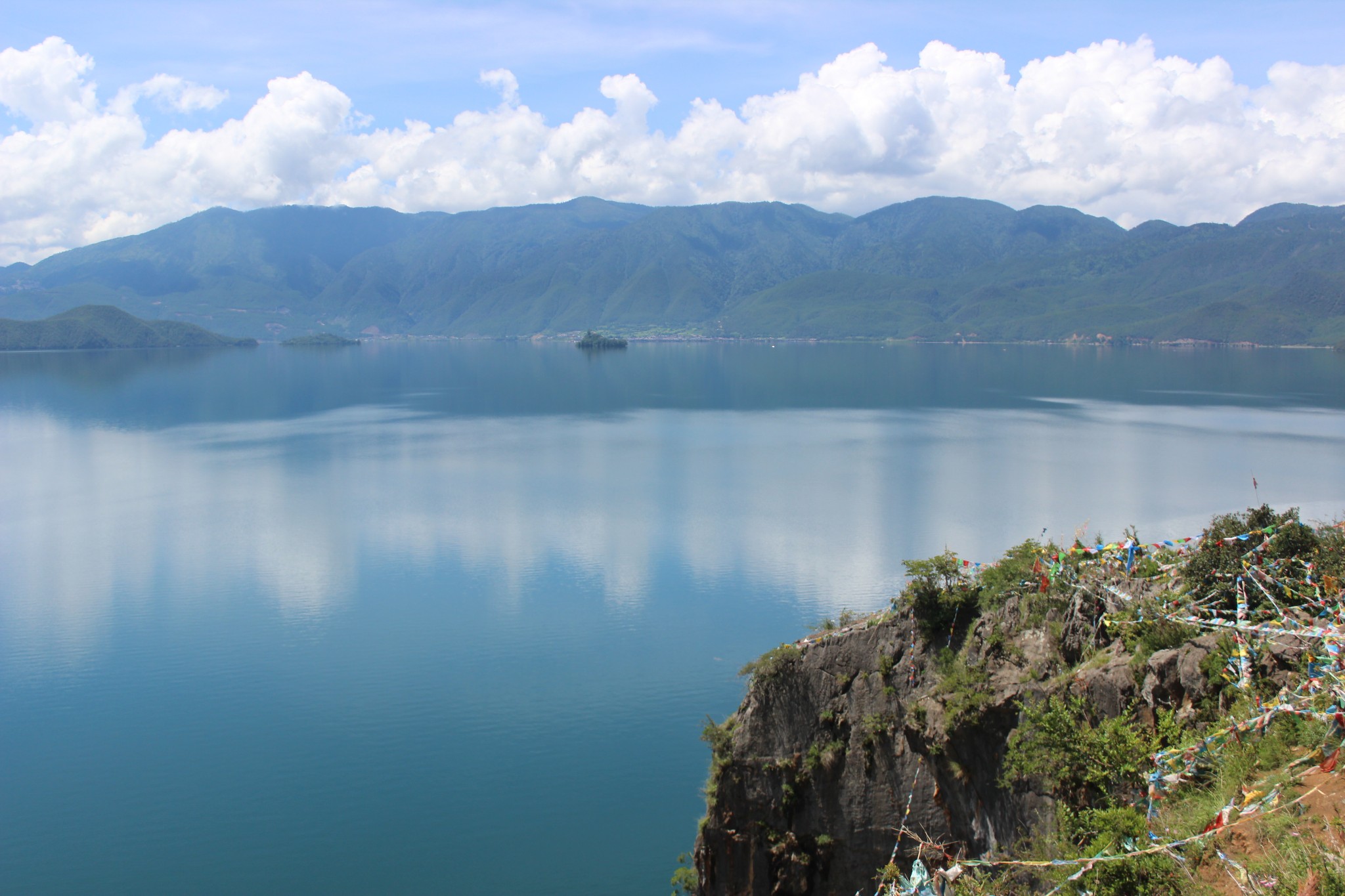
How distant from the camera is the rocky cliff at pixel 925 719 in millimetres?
10375

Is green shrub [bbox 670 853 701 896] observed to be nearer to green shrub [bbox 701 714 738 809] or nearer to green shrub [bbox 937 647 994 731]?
green shrub [bbox 701 714 738 809]

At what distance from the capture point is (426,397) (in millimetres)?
94250

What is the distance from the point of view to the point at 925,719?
12.0 meters

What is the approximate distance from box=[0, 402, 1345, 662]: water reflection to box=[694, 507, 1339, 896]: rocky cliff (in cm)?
1275

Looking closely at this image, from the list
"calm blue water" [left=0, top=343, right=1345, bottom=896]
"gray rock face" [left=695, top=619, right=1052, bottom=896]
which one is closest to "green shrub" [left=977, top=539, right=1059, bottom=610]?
"gray rock face" [left=695, top=619, right=1052, bottom=896]

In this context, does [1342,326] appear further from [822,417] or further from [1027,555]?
[1027,555]

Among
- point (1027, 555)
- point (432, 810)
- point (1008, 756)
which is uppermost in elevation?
point (1027, 555)

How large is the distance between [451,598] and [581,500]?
46.0 feet

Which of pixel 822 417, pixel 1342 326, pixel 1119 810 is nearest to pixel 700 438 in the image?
pixel 822 417

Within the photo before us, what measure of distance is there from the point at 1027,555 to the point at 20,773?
18877 millimetres

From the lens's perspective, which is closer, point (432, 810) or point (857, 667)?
point (857, 667)

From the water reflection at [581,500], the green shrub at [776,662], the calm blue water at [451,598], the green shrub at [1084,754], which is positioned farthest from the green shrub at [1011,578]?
the water reflection at [581,500]

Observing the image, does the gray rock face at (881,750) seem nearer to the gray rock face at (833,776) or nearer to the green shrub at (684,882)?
the gray rock face at (833,776)

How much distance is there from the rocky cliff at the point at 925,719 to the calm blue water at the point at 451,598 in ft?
11.0
